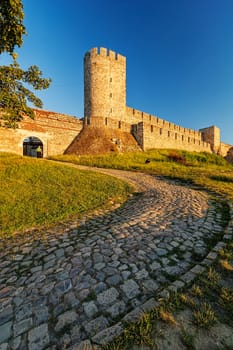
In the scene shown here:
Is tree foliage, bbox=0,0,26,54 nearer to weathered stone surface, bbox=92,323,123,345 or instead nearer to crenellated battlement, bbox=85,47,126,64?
weathered stone surface, bbox=92,323,123,345

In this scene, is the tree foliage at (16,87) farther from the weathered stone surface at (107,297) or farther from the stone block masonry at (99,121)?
the stone block masonry at (99,121)

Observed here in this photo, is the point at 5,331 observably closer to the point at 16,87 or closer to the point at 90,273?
the point at 90,273

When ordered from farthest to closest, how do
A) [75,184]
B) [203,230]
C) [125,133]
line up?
1. [125,133]
2. [75,184]
3. [203,230]

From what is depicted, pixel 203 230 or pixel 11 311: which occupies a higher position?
pixel 203 230

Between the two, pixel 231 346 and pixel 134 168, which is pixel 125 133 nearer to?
pixel 134 168

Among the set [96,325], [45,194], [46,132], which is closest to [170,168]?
[45,194]

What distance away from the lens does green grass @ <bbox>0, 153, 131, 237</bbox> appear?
197 inches

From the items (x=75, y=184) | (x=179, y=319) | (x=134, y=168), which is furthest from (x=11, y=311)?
(x=134, y=168)

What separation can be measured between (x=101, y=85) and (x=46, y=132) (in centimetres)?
1298

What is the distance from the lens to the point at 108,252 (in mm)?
2949

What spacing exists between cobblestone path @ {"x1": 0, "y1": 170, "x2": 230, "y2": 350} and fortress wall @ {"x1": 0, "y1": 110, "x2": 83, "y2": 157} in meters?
18.7

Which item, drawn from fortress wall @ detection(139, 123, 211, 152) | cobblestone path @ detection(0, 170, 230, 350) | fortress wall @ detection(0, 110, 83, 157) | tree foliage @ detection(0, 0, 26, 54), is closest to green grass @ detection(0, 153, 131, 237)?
cobblestone path @ detection(0, 170, 230, 350)

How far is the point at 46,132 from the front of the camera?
71.1 feet

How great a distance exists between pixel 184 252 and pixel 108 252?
138 cm
